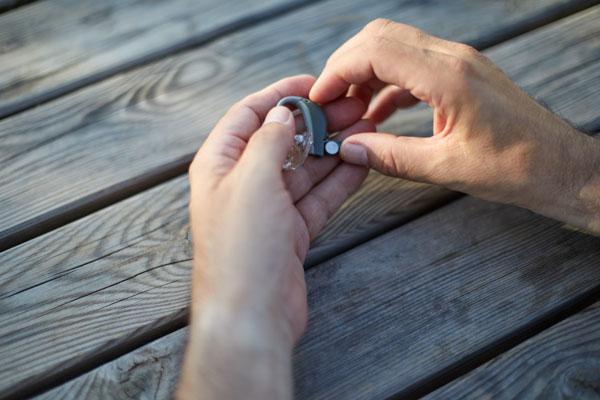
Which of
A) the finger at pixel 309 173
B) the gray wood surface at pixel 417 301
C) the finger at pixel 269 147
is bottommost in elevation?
the gray wood surface at pixel 417 301

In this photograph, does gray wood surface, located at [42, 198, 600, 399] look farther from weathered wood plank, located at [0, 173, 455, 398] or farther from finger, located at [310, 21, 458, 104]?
finger, located at [310, 21, 458, 104]

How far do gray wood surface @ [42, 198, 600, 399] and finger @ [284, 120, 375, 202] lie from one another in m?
0.18

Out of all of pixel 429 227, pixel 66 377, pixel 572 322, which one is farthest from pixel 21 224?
pixel 572 322

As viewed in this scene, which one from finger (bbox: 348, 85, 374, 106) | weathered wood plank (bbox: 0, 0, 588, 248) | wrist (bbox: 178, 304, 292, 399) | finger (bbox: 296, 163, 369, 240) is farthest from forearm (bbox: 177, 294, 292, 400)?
finger (bbox: 348, 85, 374, 106)

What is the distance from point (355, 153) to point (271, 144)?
0.83ft

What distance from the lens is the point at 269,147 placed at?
3.57 feet

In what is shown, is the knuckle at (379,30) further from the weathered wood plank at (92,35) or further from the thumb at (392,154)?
the weathered wood plank at (92,35)

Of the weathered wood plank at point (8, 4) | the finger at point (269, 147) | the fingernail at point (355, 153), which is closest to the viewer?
the finger at point (269, 147)

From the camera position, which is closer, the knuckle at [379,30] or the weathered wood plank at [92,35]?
the knuckle at [379,30]

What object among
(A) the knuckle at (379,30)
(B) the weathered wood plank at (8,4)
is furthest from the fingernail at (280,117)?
(B) the weathered wood plank at (8,4)

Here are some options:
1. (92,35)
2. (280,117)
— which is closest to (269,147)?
(280,117)

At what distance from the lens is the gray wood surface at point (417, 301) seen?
1134mm

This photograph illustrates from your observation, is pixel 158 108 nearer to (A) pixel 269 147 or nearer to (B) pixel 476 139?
(A) pixel 269 147

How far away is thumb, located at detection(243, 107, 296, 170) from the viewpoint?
3.51 ft
